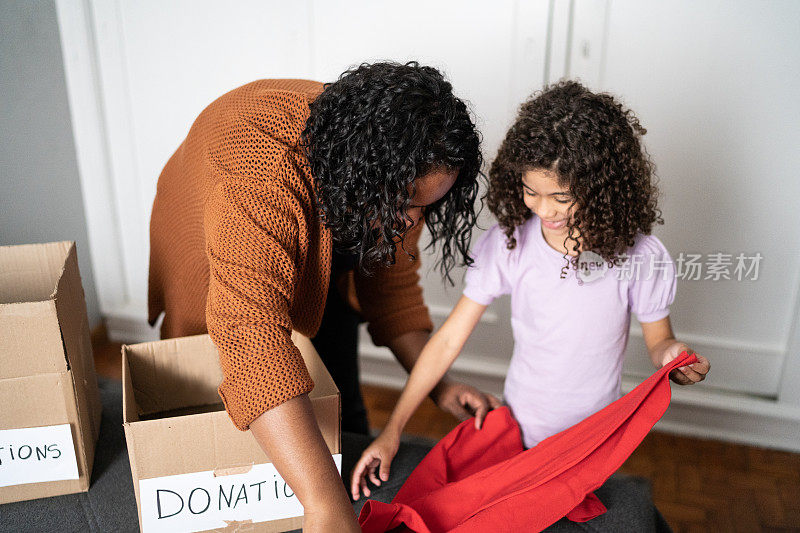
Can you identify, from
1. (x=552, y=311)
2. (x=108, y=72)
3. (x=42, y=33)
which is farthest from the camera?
(x=108, y=72)

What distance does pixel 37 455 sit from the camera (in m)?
0.83

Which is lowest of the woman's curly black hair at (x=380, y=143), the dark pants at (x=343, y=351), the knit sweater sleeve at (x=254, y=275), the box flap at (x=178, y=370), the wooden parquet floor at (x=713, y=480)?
the wooden parquet floor at (x=713, y=480)

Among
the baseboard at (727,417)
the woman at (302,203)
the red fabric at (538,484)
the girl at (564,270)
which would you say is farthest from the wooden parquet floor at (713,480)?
the woman at (302,203)

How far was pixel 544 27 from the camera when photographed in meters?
1.54

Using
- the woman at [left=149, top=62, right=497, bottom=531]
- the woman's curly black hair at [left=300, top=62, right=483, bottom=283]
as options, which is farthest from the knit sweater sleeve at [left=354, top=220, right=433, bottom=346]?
Answer: the woman's curly black hair at [left=300, top=62, right=483, bottom=283]

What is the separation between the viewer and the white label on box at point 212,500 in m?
0.75

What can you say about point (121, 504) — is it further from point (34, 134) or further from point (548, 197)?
point (34, 134)

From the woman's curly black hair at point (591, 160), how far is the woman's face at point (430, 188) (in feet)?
0.62

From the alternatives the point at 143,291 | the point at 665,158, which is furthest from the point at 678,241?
the point at 143,291

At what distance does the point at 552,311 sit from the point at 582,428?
25cm

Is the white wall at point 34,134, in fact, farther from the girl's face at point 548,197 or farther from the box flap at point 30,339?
the girl's face at point 548,197

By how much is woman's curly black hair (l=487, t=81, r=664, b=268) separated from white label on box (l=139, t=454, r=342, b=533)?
1.73 feet

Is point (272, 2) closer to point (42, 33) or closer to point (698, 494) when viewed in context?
point (42, 33)

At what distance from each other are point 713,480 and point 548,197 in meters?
1.16
